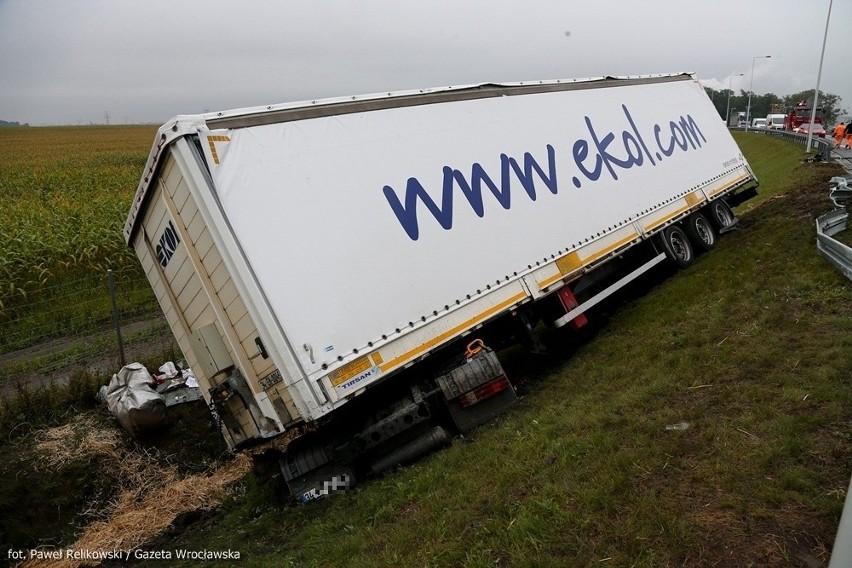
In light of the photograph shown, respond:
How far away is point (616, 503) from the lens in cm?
391

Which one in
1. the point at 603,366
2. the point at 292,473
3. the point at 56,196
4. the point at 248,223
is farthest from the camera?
the point at 56,196

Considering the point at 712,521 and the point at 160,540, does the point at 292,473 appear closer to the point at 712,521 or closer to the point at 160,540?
the point at 160,540

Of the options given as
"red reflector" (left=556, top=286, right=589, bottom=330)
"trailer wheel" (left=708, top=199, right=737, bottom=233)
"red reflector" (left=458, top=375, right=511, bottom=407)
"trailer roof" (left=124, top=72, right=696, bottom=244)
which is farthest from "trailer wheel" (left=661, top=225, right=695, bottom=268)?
"red reflector" (left=458, top=375, right=511, bottom=407)

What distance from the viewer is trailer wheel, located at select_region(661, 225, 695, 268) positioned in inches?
402

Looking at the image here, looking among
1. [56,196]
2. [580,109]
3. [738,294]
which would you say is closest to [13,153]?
A: [56,196]

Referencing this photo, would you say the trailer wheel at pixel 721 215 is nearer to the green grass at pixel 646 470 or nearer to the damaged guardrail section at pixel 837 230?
the damaged guardrail section at pixel 837 230

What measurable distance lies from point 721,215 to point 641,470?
9.96 m

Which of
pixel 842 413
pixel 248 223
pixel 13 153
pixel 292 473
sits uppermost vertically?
pixel 13 153

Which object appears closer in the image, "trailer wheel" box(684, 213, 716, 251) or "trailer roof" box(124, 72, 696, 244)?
"trailer roof" box(124, 72, 696, 244)

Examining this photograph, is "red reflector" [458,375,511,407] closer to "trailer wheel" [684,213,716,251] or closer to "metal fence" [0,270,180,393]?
"metal fence" [0,270,180,393]

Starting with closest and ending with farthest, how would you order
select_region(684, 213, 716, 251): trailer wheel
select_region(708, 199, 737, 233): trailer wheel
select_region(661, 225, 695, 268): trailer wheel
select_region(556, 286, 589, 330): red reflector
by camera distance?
select_region(556, 286, 589, 330): red reflector
select_region(661, 225, 695, 268): trailer wheel
select_region(684, 213, 716, 251): trailer wheel
select_region(708, 199, 737, 233): trailer wheel

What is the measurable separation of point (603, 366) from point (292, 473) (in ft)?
12.0

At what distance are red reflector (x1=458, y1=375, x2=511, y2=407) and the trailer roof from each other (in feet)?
10.2

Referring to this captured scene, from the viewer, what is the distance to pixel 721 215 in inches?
494
